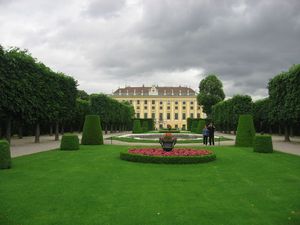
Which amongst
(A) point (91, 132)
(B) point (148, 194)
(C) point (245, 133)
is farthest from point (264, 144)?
(B) point (148, 194)

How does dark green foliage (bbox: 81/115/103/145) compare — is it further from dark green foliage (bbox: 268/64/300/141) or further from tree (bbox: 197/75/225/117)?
tree (bbox: 197/75/225/117)

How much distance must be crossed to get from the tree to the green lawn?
164ft

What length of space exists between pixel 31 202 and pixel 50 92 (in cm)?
1860

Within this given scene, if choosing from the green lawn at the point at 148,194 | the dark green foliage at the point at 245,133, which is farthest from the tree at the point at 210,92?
the green lawn at the point at 148,194

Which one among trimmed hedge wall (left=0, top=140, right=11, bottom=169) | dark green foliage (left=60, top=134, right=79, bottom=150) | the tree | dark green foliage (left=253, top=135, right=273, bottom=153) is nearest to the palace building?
the tree

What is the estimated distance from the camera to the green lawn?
18.7 ft

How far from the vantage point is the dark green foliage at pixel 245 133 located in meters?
20.3

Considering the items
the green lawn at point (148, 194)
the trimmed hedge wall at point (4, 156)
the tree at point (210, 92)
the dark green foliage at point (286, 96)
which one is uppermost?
the tree at point (210, 92)

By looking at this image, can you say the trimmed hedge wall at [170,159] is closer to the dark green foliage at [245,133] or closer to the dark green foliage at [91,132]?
the dark green foliage at [245,133]

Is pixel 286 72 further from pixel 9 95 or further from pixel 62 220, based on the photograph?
pixel 62 220

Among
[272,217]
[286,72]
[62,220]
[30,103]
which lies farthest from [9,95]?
[286,72]

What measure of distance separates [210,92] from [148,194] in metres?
56.2

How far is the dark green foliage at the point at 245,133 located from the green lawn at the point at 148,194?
27.9 ft

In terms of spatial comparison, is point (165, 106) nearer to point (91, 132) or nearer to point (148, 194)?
point (91, 132)
